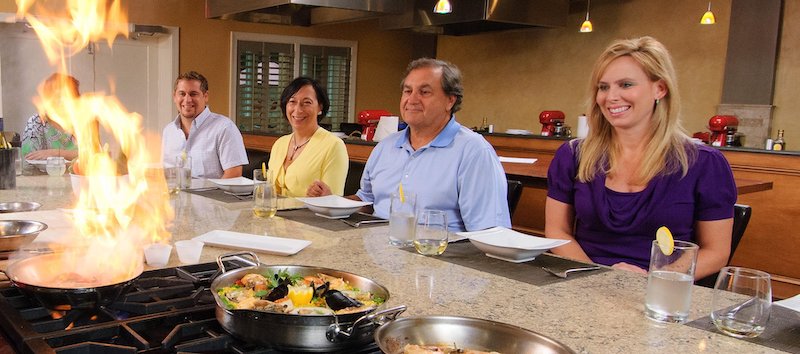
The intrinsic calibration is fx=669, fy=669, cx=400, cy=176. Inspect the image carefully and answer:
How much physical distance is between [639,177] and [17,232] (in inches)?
78.9

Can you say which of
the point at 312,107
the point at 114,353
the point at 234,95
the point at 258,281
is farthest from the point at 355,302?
the point at 234,95

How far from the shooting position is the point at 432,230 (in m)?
1.96

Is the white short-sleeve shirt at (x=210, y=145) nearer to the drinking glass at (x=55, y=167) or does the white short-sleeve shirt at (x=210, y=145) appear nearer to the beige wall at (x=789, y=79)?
the drinking glass at (x=55, y=167)

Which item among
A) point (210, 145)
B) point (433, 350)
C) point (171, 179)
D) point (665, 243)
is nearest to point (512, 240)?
point (665, 243)

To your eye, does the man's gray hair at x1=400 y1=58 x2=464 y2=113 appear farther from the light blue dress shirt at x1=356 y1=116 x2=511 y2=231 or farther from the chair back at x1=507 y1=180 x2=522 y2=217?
the chair back at x1=507 y1=180 x2=522 y2=217

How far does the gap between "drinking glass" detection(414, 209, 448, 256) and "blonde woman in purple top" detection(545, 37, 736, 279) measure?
676 mm

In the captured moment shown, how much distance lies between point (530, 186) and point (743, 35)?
4.19m

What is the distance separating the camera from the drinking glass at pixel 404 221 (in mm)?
2062

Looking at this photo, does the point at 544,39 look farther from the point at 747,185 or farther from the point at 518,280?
the point at 518,280

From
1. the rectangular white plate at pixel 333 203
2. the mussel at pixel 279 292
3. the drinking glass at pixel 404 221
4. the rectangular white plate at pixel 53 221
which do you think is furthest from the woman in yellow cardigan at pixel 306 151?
the mussel at pixel 279 292

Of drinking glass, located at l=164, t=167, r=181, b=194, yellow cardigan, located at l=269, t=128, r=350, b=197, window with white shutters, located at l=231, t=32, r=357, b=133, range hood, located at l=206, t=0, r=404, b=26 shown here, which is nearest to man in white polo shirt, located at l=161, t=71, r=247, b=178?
yellow cardigan, located at l=269, t=128, r=350, b=197

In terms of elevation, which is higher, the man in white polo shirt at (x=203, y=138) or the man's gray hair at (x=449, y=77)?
the man's gray hair at (x=449, y=77)

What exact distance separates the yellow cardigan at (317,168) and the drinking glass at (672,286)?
2576mm

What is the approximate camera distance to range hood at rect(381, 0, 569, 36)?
6.43 m
